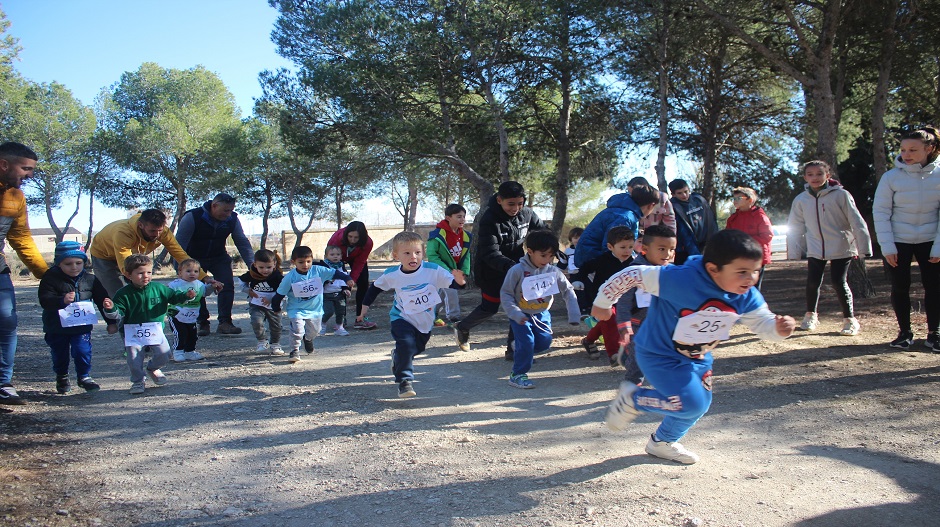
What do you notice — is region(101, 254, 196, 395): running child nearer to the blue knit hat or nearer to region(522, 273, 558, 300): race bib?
the blue knit hat

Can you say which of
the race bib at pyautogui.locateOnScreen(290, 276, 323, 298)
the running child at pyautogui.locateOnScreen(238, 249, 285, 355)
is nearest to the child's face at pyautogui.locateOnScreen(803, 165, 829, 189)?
the race bib at pyautogui.locateOnScreen(290, 276, 323, 298)

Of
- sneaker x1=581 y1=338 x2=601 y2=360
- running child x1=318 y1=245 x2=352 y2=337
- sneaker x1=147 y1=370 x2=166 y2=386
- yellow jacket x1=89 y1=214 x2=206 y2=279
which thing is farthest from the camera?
running child x1=318 y1=245 x2=352 y2=337

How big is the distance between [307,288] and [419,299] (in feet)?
7.19

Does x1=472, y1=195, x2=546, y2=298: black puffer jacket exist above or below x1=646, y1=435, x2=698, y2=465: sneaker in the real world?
above

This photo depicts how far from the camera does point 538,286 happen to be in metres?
5.76

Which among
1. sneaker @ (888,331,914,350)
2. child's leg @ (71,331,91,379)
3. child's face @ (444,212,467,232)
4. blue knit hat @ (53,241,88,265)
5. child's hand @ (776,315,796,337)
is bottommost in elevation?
sneaker @ (888,331,914,350)

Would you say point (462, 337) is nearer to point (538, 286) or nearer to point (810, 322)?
point (538, 286)

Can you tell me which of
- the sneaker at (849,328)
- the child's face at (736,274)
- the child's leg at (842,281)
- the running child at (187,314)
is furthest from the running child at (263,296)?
the sneaker at (849,328)

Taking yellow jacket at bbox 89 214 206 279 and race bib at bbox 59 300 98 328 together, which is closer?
race bib at bbox 59 300 98 328

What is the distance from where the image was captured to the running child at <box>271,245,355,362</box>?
7348 mm

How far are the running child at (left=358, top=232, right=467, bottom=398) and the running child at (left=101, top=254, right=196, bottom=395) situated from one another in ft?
6.99

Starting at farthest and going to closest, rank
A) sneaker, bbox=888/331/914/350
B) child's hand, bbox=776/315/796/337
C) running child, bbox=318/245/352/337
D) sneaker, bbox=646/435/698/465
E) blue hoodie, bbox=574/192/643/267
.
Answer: running child, bbox=318/245/352/337, sneaker, bbox=888/331/914/350, blue hoodie, bbox=574/192/643/267, sneaker, bbox=646/435/698/465, child's hand, bbox=776/315/796/337

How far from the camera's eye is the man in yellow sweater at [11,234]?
5.24 meters

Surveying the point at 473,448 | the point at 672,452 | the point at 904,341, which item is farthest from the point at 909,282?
the point at 473,448
